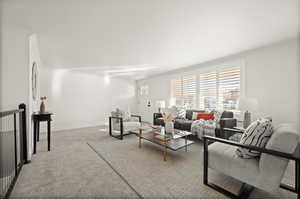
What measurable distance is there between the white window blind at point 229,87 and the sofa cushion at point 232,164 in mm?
2577

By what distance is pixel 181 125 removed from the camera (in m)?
4.02

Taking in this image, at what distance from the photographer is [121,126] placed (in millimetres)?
3938

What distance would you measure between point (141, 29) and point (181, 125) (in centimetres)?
278

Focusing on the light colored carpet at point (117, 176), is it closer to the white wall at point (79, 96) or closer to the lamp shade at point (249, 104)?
the lamp shade at point (249, 104)

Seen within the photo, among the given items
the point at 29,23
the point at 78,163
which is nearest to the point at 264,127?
the point at 78,163

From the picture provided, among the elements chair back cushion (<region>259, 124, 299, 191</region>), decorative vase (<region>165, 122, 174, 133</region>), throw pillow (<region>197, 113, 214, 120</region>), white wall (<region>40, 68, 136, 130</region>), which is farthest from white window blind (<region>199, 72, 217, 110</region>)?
white wall (<region>40, 68, 136, 130</region>)

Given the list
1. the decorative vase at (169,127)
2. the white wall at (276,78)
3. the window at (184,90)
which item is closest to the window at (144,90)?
the window at (184,90)

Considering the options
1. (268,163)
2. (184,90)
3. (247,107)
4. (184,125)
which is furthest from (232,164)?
(184,90)

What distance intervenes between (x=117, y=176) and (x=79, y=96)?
4.76 metres

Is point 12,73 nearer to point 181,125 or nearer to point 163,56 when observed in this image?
point 163,56

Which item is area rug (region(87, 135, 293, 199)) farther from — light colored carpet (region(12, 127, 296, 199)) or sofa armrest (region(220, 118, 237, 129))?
sofa armrest (region(220, 118, 237, 129))

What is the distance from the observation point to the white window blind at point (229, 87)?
12.8 feet

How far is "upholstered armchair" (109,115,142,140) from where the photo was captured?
3958mm

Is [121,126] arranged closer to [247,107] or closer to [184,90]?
[184,90]
